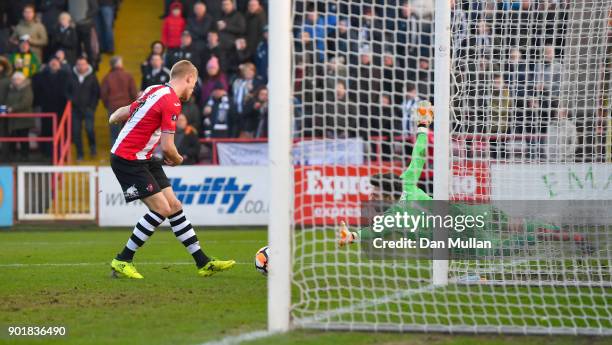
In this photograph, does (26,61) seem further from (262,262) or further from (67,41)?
(262,262)

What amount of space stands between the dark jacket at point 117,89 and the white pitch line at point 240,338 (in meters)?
14.4

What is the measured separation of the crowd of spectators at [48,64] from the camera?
67.1 ft

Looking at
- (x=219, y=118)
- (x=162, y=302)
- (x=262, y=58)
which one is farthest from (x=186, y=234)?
(x=262, y=58)

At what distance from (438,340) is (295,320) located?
1.03 m

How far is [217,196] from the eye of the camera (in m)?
18.0

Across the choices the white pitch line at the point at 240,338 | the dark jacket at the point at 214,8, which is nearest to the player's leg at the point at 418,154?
the white pitch line at the point at 240,338

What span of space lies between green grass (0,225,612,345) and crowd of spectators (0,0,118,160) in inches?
327

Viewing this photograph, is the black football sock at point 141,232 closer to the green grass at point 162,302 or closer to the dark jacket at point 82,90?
the green grass at point 162,302

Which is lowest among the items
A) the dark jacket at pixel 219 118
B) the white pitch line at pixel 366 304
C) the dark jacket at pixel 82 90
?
the white pitch line at pixel 366 304

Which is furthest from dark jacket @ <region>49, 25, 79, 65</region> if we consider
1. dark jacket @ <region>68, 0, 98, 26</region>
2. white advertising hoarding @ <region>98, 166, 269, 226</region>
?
white advertising hoarding @ <region>98, 166, 269, 226</region>

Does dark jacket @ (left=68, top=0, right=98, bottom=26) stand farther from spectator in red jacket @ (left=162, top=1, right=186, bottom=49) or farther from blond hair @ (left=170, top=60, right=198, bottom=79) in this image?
blond hair @ (left=170, top=60, right=198, bottom=79)

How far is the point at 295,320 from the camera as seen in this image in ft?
22.7

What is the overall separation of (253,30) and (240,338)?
51.2ft

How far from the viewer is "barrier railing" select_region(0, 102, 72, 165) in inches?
770
